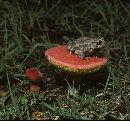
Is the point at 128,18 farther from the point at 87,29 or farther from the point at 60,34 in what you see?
the point at 60,34

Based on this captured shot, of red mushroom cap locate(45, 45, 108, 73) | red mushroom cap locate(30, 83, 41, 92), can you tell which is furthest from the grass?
red mushroom cap locate(45, 45, 108, 73)

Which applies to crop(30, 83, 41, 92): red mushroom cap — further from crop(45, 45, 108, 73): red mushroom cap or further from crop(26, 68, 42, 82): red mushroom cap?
crop(45, 45, 108, 73): red mushroom cap

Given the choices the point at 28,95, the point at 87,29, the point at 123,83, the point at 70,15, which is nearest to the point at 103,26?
the point at 87,29

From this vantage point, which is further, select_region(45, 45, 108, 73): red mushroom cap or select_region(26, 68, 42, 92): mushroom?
select_region(26, 68, 42, 92): mushroom

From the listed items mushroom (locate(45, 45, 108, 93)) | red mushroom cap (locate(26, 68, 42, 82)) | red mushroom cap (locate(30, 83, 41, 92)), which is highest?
mushroom (locate(45, 45, 108, 93))

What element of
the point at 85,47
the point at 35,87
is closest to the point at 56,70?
the point at 35,87

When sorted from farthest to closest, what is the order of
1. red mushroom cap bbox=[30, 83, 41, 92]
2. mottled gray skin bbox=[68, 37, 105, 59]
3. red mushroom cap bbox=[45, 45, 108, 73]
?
red mushroom cap bbox=[30, 83, 41, 92] → mottled gray skin bbox=[68, 37, 105, 59] → red mushroom cap bbox=[45, 45, 108, 73]
